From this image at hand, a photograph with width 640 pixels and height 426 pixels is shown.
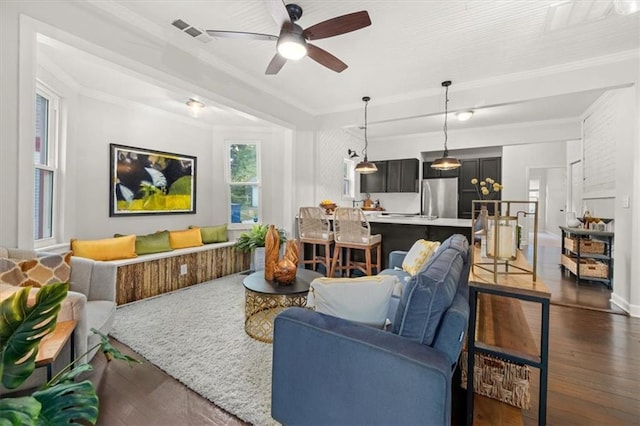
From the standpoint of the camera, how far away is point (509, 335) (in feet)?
5.68

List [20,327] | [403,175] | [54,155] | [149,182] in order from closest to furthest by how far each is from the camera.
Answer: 1. [20,327]
2. [54,155]
3. [149,182]
4. [403,175]

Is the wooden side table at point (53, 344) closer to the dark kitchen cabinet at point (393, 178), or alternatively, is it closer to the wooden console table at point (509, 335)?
the wooden console table at point (509, 335)

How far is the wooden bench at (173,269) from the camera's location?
134 inches

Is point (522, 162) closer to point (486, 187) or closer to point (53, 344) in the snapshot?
point (486, 187)

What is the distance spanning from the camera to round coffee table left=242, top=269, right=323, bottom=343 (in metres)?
2.46

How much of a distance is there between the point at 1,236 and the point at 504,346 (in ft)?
10.4

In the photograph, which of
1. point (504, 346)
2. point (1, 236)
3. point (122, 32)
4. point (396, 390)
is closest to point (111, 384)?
point (1, 236)

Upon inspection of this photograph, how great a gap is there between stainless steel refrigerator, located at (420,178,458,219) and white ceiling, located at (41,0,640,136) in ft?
9.77

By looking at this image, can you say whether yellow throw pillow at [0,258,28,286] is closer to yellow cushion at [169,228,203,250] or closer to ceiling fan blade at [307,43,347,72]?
yellow cushion at [169,228,203,250]

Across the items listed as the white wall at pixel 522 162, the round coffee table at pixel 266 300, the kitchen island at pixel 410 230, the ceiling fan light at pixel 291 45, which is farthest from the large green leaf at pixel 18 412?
the white wall at pixel 522 162

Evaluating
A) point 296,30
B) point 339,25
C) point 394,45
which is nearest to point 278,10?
point 296,30

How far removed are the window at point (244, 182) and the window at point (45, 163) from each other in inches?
95.8

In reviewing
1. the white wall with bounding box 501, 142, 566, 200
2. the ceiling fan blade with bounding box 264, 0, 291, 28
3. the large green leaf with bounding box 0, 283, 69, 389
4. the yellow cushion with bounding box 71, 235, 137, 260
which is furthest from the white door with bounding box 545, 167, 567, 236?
the large green leaf with bounding box 0, 283, 69, 389

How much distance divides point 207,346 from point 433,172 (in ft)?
21.6
